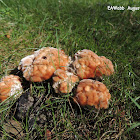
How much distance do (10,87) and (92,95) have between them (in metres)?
1.45

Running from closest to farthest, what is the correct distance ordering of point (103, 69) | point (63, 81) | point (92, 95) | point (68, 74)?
point (92, 95), point (63, 81), point (68, 74), point (103, 69)

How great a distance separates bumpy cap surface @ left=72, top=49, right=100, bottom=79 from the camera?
7.35ft

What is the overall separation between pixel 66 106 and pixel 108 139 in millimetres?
826

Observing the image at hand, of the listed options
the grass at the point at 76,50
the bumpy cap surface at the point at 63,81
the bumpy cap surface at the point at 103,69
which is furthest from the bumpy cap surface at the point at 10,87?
the bumpy cap surface at the point at 103,69

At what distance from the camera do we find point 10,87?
88.7 inches

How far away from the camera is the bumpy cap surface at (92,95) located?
1939 mm

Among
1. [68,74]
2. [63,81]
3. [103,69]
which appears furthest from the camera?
[103,69]

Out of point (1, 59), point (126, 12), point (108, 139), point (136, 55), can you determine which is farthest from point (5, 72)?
point (126, 12)

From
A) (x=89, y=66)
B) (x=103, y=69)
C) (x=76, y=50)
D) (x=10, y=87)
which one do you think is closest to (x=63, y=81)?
(x=89, y=66)

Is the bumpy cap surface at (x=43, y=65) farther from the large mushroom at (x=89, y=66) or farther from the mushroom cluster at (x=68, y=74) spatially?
the large mushroom at (x=89, y=66)

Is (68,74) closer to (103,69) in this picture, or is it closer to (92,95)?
(92,95)

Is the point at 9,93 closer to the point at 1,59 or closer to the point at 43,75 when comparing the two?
the point at 43,75

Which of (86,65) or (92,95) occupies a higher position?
(86,65)

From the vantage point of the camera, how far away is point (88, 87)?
2002 mm
